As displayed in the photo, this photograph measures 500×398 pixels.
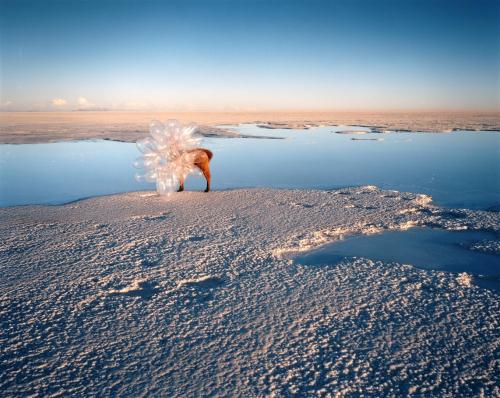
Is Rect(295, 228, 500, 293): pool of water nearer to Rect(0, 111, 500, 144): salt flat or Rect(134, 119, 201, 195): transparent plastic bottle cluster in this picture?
Rect(134, 119, 201, 195): transparent plastic bottle cluster

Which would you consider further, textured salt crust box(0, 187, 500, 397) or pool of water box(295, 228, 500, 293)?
pool of water box(295, 228, 500, 293)

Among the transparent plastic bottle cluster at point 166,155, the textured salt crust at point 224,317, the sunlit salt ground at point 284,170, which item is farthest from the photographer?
the sunlit salt ground at point 284,170

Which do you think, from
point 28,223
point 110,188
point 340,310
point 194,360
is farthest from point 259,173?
point 194,360

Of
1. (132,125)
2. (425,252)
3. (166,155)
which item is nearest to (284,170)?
(166,155)

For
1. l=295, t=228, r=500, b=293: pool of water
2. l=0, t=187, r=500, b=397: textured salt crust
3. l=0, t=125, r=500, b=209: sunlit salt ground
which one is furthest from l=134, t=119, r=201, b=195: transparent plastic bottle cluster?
l=295, t=228, r=500, b=293: pool of water

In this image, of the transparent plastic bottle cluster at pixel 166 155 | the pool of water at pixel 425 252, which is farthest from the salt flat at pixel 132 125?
the pool of water at pixel 425 252

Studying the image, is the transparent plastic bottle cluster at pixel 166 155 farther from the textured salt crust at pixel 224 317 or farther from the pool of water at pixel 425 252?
the pool of water at pixel 425 252
